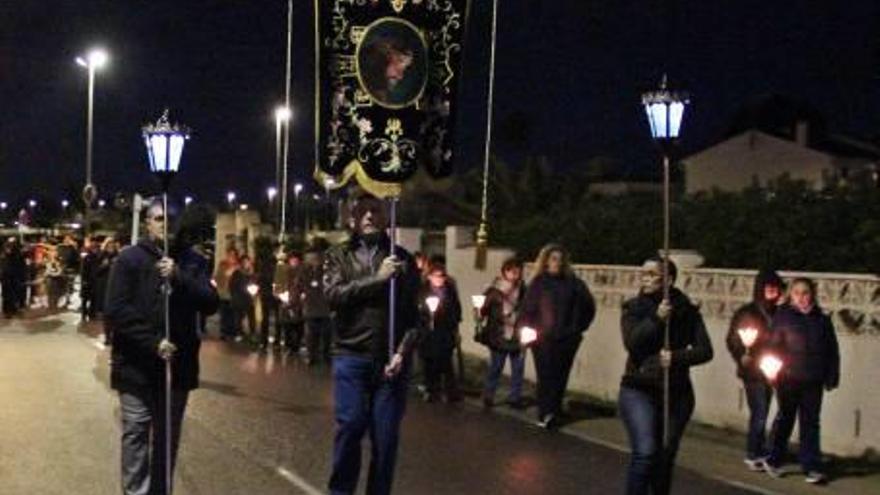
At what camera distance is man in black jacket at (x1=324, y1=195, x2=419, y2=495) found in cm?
746

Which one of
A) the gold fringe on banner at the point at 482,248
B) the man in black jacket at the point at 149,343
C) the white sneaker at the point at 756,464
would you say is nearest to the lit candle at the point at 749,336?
the white sneaker at the point at 756,464

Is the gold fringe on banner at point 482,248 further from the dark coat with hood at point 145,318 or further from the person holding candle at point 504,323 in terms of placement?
the dark coat with hood at point 145,318

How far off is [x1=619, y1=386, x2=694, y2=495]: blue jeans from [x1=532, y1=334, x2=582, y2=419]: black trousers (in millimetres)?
5406

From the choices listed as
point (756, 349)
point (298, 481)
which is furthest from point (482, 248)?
point (298, 481)

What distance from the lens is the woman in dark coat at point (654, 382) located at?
7785 mm

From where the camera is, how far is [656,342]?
25.8 ft

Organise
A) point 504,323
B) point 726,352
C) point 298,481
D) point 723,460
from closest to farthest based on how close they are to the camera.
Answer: point 298,481, point 723,460, point 726,352, point 504,323

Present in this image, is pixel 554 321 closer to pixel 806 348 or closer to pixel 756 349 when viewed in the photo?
pixel 756 349

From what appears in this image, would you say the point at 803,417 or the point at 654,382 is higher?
the point at 654,382

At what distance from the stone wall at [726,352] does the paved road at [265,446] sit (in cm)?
197

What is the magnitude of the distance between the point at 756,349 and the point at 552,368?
2.83m

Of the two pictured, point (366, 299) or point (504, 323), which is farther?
point (504, 323)

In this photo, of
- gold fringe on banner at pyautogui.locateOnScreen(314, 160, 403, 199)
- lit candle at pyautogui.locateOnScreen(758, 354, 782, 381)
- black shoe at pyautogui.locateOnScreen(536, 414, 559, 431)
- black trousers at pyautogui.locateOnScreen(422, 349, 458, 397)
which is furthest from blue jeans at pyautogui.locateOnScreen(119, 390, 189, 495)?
black trousers at pyautogui.locateOnScreen(422, 349, 458, 397)

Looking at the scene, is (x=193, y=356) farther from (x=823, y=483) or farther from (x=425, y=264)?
(x=425, y=264)
